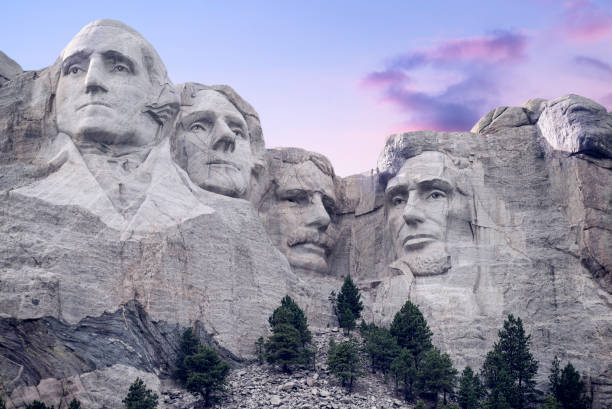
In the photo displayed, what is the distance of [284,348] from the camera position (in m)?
24.5

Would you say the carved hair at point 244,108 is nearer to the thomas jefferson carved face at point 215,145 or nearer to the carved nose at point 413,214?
the thomas jefferson carved face at point 215,145

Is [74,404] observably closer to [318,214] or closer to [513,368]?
[513,368]

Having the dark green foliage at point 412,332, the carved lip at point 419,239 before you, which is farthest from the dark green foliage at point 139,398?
the carved lip at point 419,239

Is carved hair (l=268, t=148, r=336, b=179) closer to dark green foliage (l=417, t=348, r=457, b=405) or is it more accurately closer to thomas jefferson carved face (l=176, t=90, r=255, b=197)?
thomas jefferson carved face (l=176, t=90, r=255, b=197)

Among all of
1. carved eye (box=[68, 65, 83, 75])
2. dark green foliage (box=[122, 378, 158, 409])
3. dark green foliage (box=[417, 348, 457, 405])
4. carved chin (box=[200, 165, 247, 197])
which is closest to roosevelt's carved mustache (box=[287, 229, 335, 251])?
carved chin (box=[200, 165, 247, 197])

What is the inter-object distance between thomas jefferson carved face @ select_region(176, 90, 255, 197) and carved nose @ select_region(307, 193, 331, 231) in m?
1.90

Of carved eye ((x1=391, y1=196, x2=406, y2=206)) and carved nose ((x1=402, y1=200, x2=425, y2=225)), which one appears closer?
carved nose ((x1=402, y1=200, x2=425, y2=225))

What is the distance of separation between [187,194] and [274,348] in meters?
3.70

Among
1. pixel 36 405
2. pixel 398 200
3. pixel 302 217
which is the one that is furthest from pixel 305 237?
pixel 36 405

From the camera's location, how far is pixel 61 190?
80.9ft

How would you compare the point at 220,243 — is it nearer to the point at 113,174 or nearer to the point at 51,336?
the point at 113,174

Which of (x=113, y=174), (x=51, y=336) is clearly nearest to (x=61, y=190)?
(x=113, y=174)

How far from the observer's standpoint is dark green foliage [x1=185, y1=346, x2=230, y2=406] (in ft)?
75.5

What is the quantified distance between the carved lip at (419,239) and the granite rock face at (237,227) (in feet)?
0.10
